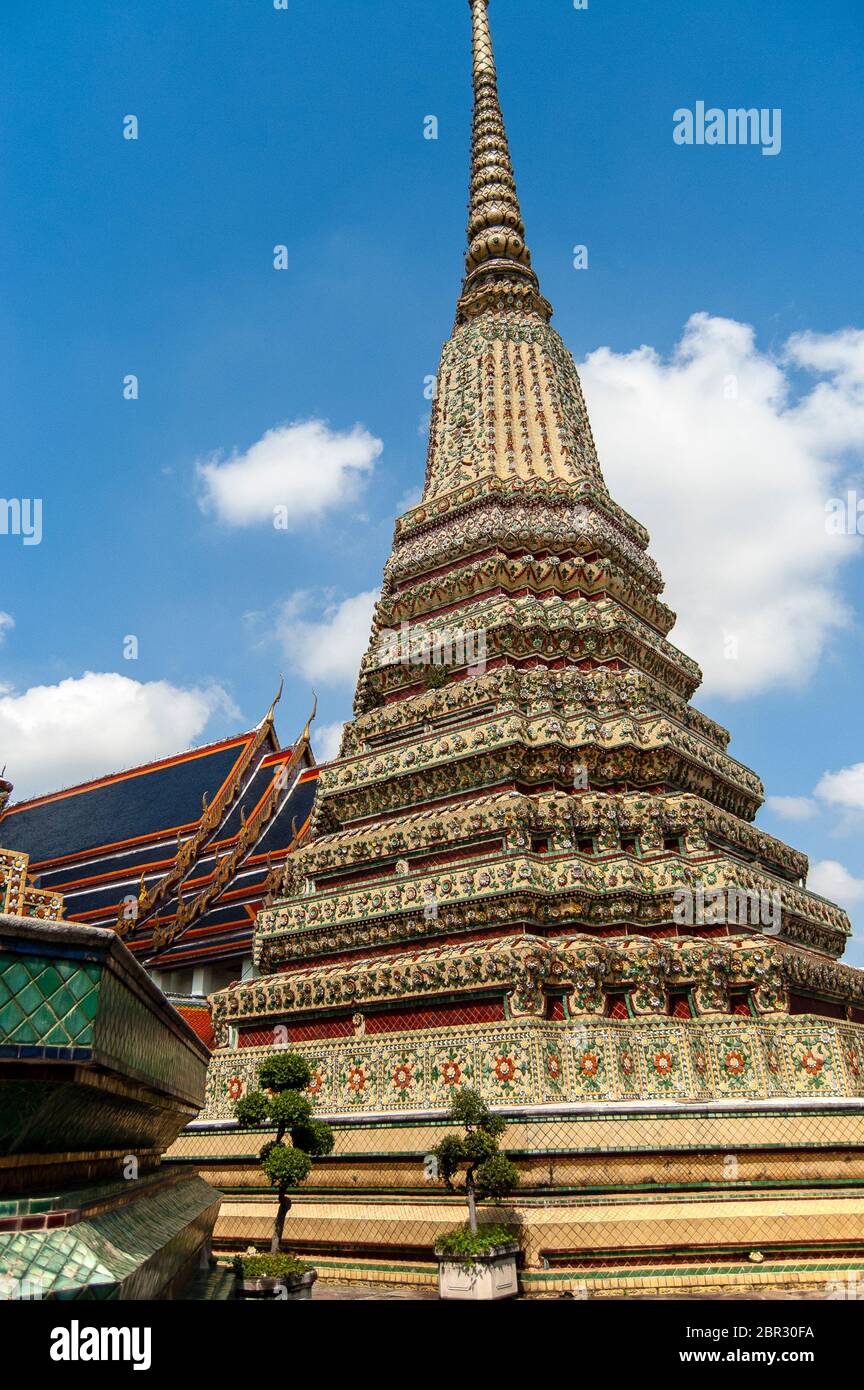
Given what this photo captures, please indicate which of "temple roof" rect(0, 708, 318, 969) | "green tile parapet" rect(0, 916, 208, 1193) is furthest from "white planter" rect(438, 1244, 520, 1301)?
"temple roof" rect(0, 708, 318, 969)

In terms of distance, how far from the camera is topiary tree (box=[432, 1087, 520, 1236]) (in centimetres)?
898

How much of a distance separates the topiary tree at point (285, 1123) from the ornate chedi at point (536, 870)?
4.65 ft

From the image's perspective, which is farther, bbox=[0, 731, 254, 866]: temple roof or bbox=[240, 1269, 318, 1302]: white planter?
bbox=[0, 731, 254, 866]: temple roof

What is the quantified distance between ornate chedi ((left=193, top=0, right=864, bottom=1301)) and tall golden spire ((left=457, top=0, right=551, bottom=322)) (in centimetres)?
349

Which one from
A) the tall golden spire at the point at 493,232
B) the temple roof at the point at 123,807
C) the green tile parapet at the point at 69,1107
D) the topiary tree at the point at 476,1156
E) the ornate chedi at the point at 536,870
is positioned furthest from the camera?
the temple roof at the point at 123,807

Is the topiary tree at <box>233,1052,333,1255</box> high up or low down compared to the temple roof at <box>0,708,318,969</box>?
down

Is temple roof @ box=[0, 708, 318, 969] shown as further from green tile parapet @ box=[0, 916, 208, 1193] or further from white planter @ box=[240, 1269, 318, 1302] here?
green tile parapet @ box=[0, 916, 208, 1193]

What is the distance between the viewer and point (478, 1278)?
844 cm

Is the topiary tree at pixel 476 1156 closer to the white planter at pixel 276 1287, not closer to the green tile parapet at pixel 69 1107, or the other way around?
the white planter at pixel 276 1287

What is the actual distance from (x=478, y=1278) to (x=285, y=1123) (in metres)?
2.60

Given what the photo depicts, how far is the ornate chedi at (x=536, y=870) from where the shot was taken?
35.8 feet

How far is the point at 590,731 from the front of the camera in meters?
14.0

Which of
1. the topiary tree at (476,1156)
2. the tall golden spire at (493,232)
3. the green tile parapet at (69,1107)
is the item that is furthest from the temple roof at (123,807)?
the green tile parapet at (69,1107)

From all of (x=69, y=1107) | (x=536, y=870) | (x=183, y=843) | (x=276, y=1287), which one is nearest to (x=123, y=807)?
(x=183, y=843)
